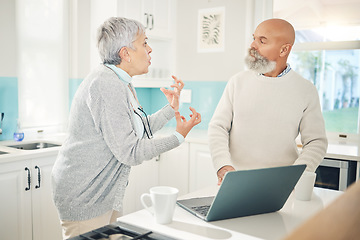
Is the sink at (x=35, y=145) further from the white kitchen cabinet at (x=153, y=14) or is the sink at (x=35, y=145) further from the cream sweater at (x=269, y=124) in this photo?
the cream sweater at (x=269, y=124)

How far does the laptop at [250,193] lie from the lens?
114 centimetres

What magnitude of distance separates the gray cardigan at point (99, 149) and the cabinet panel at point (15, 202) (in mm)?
916

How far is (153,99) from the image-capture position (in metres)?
4.23

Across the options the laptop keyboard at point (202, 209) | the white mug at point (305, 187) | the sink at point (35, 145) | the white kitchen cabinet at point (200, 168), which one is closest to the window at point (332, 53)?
the white kitchen cabinet at point (200, 168)

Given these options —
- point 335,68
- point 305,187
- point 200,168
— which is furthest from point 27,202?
point 335,68

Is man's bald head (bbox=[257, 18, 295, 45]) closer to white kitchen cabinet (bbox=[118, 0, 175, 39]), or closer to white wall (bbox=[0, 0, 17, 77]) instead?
white kitchen cabinet (bbox=[118, 0, 175, 39])

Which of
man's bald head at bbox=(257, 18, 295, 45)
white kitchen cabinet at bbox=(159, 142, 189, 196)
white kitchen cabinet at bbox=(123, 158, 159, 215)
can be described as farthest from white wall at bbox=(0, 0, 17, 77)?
man's bald head at bbox=(257, 18, 295, 45)

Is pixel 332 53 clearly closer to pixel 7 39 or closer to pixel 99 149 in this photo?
pixel 99 149

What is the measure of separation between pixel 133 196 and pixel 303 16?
221 centimetres

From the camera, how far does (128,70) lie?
5.60 feet

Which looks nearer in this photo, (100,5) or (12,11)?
(12,11)

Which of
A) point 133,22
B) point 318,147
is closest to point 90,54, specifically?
point 133,22

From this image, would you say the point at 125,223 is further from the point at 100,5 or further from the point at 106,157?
the point at 100,5

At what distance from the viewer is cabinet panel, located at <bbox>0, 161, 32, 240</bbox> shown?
238 centimetres
